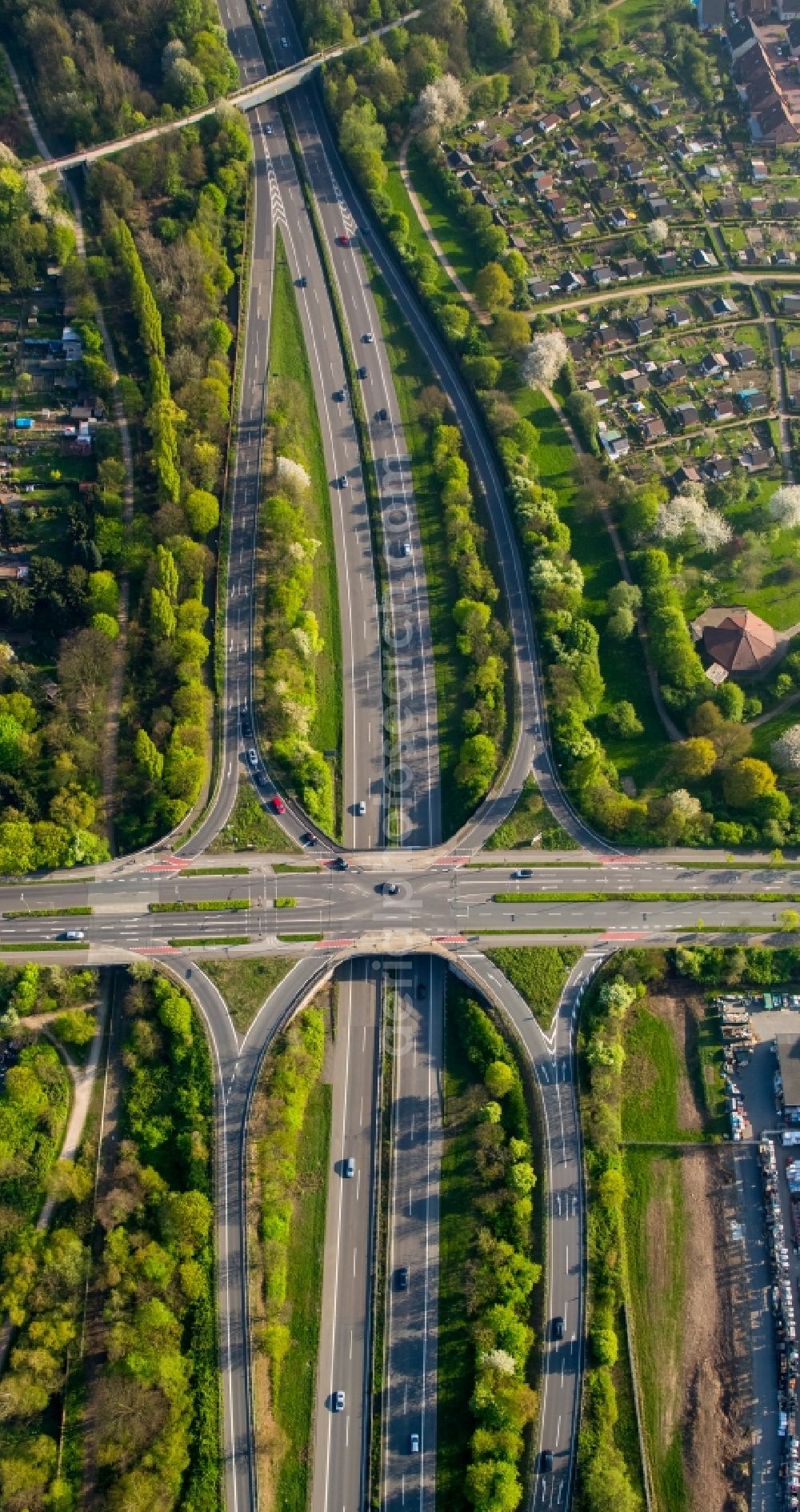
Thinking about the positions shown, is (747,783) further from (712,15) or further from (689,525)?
(712,15)

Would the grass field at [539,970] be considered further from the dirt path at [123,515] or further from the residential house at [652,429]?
the residential house at [652,429]

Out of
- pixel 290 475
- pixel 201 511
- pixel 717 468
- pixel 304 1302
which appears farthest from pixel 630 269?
pixel 304 1302

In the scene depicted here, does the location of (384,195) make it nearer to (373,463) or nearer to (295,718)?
(373,463)

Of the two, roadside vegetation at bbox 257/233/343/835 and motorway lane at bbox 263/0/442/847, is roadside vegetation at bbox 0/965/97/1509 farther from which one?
motorway lane at bbox 263/0/442/847

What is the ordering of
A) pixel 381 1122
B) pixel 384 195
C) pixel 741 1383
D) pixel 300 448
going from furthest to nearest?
pixel 384 195 < pixel 300 448 < pixel 381 1122 < pixel 741 1383

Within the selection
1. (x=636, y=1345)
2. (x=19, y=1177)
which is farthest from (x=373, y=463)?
(x=636, y=1345)

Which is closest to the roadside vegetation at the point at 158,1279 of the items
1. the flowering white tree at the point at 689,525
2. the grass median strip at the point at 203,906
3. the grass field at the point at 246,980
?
the grass field at the point at 246,980
